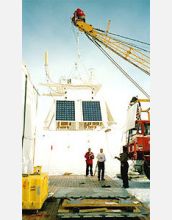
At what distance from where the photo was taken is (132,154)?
9.98 m

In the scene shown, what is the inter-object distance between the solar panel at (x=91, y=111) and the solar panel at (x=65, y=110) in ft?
2.20

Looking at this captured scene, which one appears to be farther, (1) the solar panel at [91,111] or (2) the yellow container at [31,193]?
(1) the solar panel at [91,111]

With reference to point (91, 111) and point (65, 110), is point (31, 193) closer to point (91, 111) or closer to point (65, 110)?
point (65, 110)

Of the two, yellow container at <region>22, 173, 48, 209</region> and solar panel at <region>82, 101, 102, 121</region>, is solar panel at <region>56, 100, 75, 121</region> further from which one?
yellow container at <region>22, 173, 48, 209</region>

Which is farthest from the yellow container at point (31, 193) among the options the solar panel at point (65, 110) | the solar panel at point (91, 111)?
the solar panel at point (91, 111)

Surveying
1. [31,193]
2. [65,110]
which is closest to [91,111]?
[65,110]

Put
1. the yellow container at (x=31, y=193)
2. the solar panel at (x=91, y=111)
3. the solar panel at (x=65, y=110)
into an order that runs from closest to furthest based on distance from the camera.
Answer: the yellow container at (x=31, y=193) < the solar panel at (x=65, y=110) < the solar panel at (x=91, y=111)

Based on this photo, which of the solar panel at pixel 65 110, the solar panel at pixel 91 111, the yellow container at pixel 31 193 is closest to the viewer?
the yellow container at pixel 31 193

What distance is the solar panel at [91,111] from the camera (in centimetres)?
1645

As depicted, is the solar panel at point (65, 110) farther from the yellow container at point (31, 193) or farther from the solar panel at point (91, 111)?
the yellow container at point (31, 193)

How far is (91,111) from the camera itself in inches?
671

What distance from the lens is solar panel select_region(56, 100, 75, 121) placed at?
52.6 ft

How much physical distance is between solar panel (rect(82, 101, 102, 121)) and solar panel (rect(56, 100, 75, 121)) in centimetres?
67
